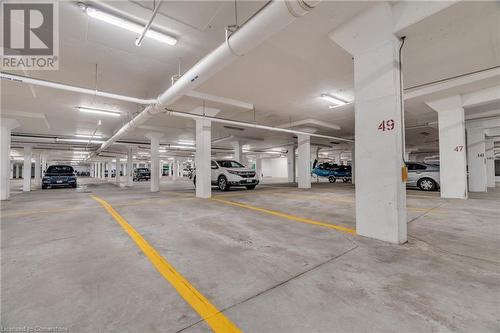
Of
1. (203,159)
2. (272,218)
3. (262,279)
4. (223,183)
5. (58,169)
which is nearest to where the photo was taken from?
(262,279)

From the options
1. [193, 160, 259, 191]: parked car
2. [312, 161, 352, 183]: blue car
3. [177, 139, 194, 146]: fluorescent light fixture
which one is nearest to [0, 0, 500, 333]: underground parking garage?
[193, 160, 259, 191]: parked car

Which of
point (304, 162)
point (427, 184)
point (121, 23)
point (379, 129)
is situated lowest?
point (427, 184)

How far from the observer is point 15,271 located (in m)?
2.02

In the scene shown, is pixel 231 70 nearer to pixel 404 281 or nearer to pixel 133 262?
pixel 133 262

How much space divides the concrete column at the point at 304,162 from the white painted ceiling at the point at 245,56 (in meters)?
A: 3.91

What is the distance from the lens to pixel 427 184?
935 centimetres

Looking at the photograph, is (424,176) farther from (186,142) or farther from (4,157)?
(4,157)

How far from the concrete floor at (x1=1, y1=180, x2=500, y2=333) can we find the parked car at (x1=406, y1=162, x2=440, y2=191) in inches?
277

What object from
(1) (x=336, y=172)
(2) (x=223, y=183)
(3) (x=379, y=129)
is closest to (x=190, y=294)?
(3) (x=379, y=129)

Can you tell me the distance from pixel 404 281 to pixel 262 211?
3339mm

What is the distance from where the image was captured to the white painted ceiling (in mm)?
3277

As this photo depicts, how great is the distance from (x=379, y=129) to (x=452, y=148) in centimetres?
646

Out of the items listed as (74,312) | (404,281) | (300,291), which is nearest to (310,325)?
(300,291)

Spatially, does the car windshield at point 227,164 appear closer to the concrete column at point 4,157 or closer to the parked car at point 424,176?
the parked car at point 424,176
